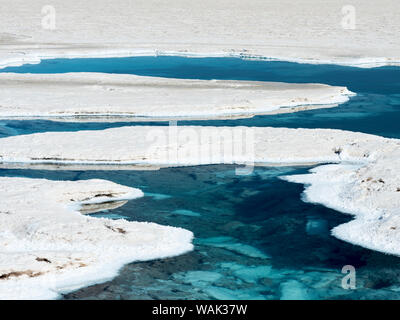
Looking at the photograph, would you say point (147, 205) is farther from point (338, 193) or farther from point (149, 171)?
point (338, 193)

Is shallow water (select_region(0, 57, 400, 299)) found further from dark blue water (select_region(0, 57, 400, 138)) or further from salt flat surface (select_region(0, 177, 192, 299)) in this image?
salt flat surface (select_region(0, 177, 192, 299))

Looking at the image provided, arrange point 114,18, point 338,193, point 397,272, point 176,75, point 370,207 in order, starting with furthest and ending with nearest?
point 114,18, point 176,75, point 338,193, point 370,207, point 397,272

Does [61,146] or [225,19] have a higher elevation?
[225,19]

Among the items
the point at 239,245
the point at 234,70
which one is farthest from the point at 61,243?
the point at 234,70

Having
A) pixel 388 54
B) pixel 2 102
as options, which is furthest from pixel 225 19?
pixel 2 102

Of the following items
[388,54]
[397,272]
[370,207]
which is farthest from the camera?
[388,54]

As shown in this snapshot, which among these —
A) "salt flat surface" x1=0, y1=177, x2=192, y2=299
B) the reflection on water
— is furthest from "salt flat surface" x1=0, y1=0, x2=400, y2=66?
"salt flat surface" x1=0, y1=177, x2=192, y2=299

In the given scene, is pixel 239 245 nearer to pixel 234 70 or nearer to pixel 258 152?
pixel 258 152

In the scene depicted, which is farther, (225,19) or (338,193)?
(225,19)
